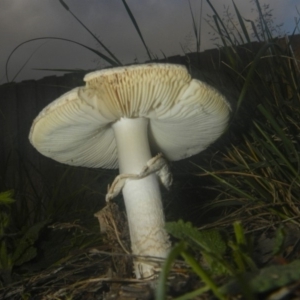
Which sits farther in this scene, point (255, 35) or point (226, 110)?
point (255, 35)

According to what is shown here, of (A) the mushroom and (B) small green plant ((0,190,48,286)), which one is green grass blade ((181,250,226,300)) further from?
(B) small green plant ((0,190,48,286))

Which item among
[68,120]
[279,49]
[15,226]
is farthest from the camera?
[15,226]

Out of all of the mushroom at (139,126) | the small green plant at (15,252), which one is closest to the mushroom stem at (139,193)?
the mushroom at (139,126)

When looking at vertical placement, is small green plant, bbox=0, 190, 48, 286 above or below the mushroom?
below

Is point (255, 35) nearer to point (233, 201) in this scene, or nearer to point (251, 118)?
point (251, 118)

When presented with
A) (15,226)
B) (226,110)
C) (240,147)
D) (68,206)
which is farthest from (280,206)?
(15,226)

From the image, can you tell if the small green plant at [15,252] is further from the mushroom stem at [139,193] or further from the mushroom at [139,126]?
the mushroom stem at [139,193]

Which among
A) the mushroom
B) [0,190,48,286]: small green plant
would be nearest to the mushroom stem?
the mushroom

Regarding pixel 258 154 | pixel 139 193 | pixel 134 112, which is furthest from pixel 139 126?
pixel 258 154
